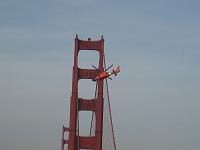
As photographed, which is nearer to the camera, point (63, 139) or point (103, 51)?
point (103, 51)

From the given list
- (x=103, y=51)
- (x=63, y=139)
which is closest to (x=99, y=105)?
(x=103, y=51)

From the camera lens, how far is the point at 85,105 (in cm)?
2994

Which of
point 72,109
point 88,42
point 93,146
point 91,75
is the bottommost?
point 93,146

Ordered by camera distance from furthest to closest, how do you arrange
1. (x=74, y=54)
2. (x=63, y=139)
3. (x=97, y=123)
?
(x=63, y=139) → (x=74, y=54) → (x=97, y=123)

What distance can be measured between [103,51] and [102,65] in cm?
95

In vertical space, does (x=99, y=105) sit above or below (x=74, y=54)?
below

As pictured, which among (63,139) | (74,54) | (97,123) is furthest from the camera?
(63,139)

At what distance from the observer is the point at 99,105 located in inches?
1134

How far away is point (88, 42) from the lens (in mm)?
30938

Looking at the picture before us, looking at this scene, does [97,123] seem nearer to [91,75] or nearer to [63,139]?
[91,75]

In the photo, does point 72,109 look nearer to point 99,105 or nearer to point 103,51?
point 99,105

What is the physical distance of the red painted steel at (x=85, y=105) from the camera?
28703 millimetres

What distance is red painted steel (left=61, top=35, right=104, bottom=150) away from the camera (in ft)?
94.2

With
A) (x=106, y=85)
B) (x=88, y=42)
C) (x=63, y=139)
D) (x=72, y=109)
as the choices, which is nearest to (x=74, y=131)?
(x=72, y=109)
